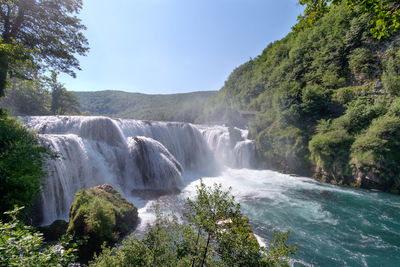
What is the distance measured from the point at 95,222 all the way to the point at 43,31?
11.6 meters

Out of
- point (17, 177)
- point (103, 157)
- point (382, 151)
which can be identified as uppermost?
point (17, 177)

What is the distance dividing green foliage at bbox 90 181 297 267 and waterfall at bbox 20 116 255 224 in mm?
7132

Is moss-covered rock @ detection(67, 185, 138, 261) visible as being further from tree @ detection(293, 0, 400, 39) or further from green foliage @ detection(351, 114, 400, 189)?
green foliage @ detection(351, 114, 400, 189)

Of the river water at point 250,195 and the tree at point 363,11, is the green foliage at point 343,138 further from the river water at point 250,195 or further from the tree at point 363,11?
the tree at point 363,11

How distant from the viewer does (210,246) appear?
3391 millimetres

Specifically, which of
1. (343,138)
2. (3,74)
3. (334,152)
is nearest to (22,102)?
(3,74)

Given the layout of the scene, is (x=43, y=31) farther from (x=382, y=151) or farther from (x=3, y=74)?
(x=382, y=151)

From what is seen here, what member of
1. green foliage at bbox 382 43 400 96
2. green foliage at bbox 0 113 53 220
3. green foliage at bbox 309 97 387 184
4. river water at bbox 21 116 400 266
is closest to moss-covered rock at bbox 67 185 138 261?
river water at bbox 21 116 400 266

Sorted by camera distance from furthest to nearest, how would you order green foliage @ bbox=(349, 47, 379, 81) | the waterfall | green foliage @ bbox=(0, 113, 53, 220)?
green foliage @ bbox=(349, 47, 379, 81) < the waterfall < green foliage @ bbox=(0, 113, 53, 220)

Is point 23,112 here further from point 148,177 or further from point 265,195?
point 265,195

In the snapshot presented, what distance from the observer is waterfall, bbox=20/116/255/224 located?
10484 millimetres

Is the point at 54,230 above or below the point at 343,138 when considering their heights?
below

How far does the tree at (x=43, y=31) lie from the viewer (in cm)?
891

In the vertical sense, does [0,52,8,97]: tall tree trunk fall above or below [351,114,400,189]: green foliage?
above
